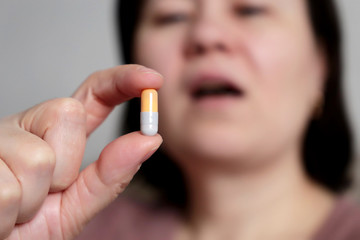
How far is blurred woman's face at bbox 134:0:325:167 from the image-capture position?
1.08 metres

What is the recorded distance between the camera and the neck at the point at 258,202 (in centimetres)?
120

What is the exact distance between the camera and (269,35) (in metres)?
1.11

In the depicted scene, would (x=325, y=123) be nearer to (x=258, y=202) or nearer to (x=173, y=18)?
(x=258, y=202)

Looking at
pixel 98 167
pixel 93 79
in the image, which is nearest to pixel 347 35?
pixel 93 79

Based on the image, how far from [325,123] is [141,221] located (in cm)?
86

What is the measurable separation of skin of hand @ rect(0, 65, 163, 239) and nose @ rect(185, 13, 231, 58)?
43cm

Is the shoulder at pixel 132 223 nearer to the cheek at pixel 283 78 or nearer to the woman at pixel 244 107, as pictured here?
the woman at pixel 244 107

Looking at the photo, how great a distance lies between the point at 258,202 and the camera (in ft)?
4.02

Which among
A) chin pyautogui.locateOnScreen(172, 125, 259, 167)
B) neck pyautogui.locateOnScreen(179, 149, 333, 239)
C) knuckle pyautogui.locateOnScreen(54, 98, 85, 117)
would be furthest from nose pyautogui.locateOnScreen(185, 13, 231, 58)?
knuckle pyautogui.locateOnScreen(54, 98, 85, 117)

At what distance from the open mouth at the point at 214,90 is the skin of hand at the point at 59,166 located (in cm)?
44

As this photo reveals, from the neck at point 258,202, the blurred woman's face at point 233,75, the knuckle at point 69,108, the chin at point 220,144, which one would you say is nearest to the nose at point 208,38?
the blurred woman's face at point 233,75

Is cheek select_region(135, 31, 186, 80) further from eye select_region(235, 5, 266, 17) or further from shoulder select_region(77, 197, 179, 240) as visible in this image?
shoulder select_region(77, 197, 179, 240)

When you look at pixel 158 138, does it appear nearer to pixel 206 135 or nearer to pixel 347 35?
pixel 206 135

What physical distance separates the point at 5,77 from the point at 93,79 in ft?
5.03
